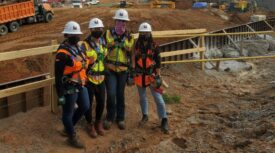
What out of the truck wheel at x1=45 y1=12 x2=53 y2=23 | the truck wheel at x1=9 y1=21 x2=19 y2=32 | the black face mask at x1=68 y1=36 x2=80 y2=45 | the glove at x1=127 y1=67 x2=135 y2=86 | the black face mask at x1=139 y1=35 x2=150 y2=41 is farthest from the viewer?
the truck wheel at x1=45 y1=12 x2=53 y2=23

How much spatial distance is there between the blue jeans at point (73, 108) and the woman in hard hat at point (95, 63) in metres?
0.28

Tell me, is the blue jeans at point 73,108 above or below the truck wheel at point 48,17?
above

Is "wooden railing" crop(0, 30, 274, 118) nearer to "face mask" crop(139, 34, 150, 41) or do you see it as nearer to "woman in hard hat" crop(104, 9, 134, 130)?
"woman in hard hat" crop(104, 9, 134, 130)

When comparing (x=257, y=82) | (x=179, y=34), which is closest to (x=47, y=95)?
(x=179, y=34)

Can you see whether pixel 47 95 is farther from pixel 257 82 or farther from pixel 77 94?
pixel 257 82

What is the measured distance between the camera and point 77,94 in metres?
6.63

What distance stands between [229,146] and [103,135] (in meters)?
2.09

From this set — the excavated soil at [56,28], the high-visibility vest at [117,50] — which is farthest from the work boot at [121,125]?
the excavated soil at [56,28]

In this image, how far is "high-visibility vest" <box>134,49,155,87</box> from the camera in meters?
7.61

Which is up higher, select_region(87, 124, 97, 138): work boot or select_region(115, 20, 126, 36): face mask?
select_region(115, 20, 126, 36): face mask

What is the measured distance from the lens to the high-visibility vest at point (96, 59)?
22.7 feet

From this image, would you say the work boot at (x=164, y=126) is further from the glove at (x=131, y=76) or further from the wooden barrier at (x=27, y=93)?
the wooden barrier at (x=27, y=93)

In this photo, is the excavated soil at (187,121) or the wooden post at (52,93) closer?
the excavated soil at (187,121)

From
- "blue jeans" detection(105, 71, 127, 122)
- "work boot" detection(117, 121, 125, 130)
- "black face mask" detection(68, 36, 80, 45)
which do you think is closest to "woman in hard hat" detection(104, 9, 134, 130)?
"blue jeans" detection(105, 71, 127, 122)
